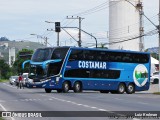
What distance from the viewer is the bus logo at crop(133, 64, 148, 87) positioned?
5091 centimetres

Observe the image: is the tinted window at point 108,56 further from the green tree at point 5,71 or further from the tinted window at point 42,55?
the green tree at point 5,71

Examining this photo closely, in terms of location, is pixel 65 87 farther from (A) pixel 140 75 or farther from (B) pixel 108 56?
(A) pixel 140 75

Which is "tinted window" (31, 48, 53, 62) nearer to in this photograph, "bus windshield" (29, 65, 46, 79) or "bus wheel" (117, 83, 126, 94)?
"bus windshield" (29, 65, 46, 79)

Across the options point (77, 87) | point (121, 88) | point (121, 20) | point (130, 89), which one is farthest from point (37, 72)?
point (121, 20)

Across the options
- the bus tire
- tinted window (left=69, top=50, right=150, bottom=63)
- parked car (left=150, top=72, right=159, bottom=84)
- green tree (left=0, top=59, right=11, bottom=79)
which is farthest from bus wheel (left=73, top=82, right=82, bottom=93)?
green tree (left=0, top=59, right=11, bottom=79)

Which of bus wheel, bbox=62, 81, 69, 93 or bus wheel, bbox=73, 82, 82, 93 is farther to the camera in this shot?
bus wheel, bbox=73, 82, 82, 93

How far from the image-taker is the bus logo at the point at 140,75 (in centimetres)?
5091

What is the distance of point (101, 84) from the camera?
48.8 metres

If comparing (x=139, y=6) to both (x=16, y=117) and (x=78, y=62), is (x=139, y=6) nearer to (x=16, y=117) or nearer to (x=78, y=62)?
(x=78, y=62)

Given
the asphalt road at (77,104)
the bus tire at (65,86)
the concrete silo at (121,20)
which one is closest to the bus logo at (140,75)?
the bus tire at (65,86)

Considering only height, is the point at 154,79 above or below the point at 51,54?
below

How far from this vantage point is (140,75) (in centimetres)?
5138

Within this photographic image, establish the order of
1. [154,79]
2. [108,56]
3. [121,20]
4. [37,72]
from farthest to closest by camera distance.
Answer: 1. [121,20]
2. [154,79]
3. [108,56]
4. [37,72]

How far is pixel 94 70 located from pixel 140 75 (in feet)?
17.7
